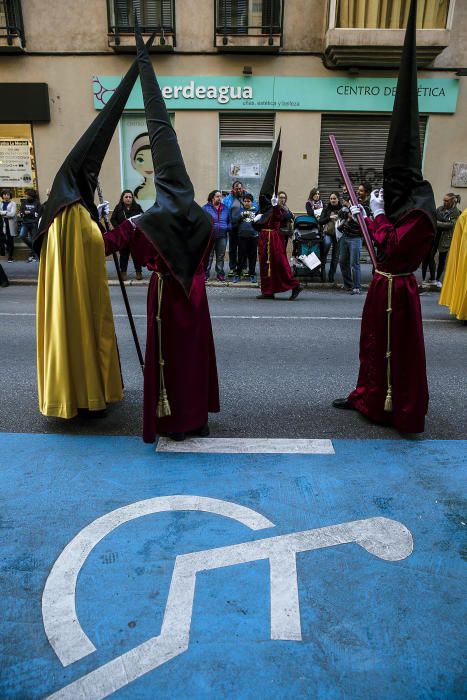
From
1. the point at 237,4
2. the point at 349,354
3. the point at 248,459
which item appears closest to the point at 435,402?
the point at 349,354

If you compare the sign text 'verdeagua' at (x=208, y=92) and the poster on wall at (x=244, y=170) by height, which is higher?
the sign text 'verdeagua' at (x=208, y=92)

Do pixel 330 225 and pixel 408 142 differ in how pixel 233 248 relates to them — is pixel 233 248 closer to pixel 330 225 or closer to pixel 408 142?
pixel 330 225

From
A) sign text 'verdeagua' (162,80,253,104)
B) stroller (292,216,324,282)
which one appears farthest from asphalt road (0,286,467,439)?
sign text 'verdeagua' (162,80,253,104)

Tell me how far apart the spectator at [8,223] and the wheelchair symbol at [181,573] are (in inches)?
543

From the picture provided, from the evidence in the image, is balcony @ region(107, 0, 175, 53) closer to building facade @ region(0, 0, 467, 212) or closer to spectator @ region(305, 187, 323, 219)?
building facade @ region(0, 0, 467, 212)

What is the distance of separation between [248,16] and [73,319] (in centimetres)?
1469

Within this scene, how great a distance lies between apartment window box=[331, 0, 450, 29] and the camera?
47.8 feet

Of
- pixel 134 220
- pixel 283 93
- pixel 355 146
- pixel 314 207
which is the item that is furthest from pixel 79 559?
pixel 355 146

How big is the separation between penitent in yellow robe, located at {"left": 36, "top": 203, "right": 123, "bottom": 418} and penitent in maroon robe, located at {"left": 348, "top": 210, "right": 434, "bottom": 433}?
211cm

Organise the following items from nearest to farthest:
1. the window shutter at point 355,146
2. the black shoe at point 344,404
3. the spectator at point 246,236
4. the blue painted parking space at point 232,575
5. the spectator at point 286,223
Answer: the blue painted parking space at point 232,575, the black shoe at point 344,404, the spectator at point 286,223, the spectator at point 246,236, the window shutter at point 355,146

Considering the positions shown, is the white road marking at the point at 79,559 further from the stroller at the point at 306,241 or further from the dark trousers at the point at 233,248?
the dark trousers at the point at 233,248

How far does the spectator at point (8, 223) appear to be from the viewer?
14719 millimetres

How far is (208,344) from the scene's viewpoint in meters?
3.88

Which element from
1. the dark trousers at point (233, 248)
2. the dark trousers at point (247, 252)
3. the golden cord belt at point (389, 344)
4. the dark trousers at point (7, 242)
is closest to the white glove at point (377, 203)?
the golden cord belt at point (389, 344)
